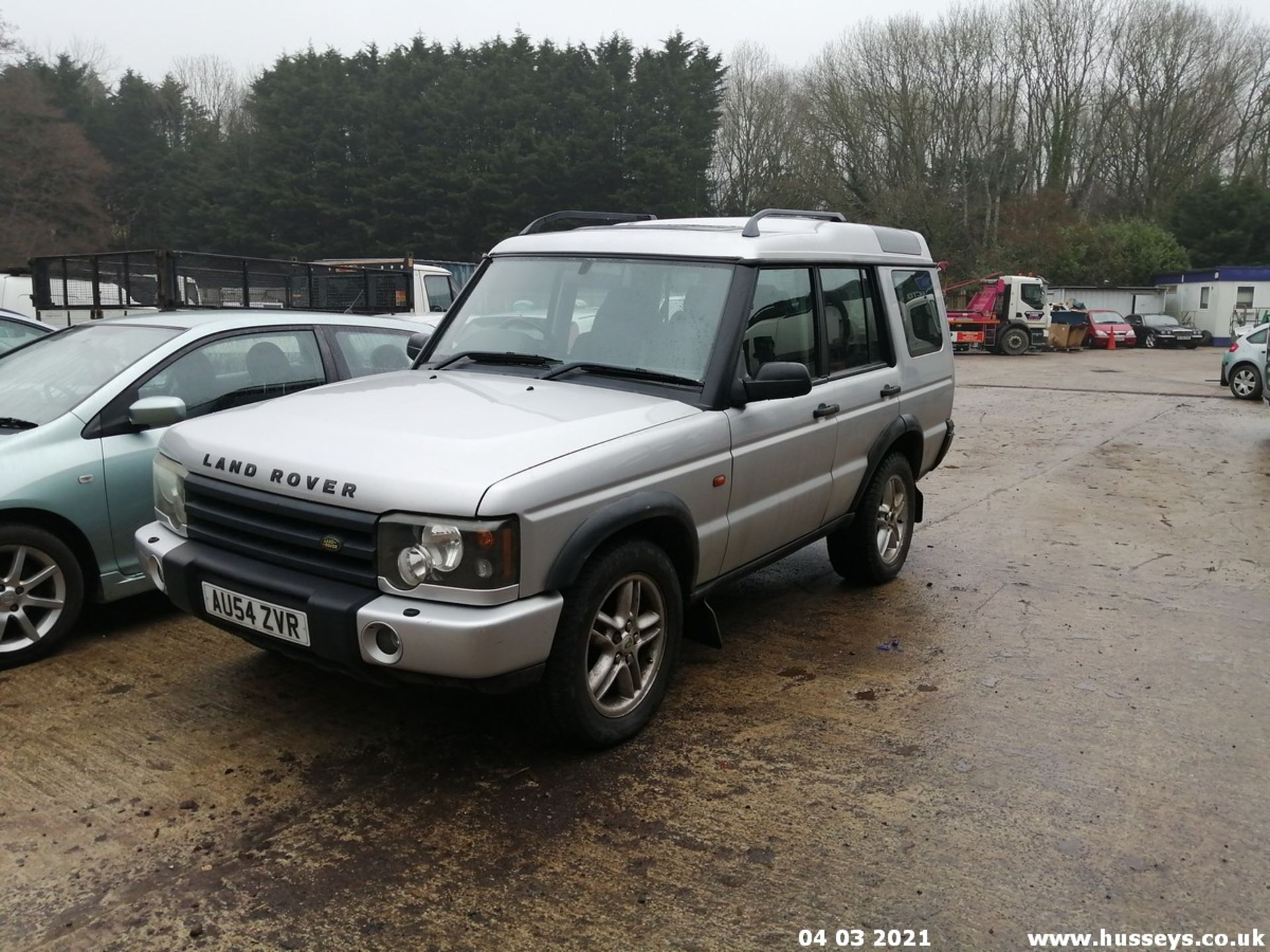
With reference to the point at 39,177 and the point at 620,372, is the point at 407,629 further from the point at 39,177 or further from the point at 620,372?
the point at 39,177

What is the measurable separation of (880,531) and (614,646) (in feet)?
9.05

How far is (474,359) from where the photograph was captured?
15.5ft

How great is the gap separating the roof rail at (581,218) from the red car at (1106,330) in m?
36.0

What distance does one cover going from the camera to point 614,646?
375 centimetres

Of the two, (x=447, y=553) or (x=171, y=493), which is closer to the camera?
(x=447, y=553)

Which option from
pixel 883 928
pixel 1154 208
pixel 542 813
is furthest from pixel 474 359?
pixel 1154 208

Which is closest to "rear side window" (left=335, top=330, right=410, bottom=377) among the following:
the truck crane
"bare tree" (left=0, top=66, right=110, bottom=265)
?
the truck crane

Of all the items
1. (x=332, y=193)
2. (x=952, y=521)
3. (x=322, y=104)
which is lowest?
(x=952, y=521)

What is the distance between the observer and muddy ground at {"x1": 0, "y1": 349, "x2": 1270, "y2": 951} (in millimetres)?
2861

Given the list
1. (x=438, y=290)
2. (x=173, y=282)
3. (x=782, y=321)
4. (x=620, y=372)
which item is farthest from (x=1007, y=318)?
(x=620, y=372)

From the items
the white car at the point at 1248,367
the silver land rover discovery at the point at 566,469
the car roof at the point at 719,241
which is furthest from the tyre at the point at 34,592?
the white car at the point at 1248,367

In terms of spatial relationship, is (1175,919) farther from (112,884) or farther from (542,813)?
(112,884)

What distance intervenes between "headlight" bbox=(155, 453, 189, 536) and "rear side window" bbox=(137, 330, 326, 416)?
3.63 feet

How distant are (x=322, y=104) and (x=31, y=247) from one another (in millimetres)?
14181
